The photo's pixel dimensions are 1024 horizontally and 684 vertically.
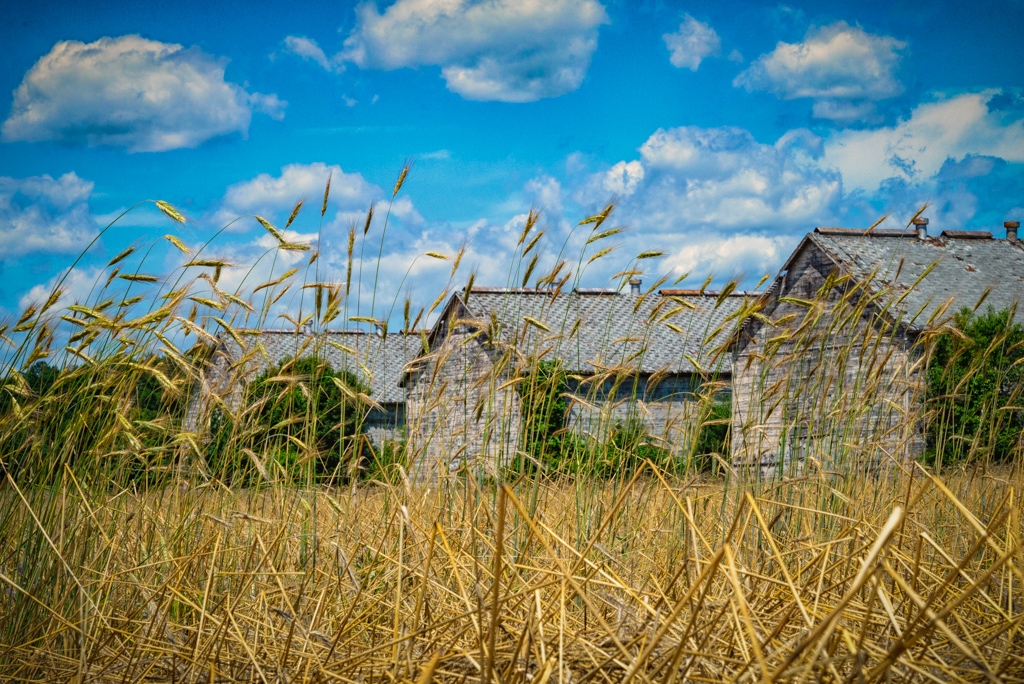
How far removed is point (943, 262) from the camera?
1681cm

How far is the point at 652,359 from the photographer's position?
18.6 meters

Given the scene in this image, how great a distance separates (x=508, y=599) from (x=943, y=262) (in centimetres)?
1844

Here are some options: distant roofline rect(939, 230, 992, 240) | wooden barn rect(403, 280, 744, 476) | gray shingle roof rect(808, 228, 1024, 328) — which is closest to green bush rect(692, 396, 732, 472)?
wooden barn rect(403, 280, 744, 476)

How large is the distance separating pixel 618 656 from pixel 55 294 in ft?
7.64

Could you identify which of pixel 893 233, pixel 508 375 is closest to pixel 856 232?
pixel 893 233

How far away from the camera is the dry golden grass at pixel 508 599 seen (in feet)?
4.30

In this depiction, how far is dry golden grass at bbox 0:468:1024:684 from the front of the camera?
4.30ft

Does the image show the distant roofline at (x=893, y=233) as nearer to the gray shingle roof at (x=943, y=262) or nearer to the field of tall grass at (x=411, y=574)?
the gray shingle roof at (x=943, y=262)

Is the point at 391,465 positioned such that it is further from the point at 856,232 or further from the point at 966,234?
the point at 966,234

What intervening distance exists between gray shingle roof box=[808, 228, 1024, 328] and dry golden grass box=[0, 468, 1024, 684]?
12185 millimetres

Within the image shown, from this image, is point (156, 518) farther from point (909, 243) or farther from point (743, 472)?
point (909, 243)

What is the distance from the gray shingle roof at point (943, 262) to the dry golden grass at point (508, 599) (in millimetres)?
12185

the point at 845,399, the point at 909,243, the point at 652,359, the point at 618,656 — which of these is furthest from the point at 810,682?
the point at 909,243

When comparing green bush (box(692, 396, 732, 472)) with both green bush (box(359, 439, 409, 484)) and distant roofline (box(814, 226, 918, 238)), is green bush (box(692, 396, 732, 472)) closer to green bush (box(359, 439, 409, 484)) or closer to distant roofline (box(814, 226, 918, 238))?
green bush (box(359, 439, 409, 484))
